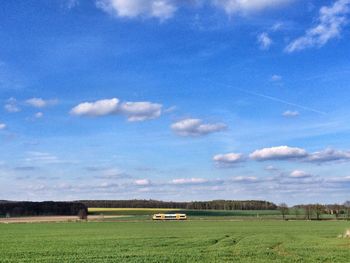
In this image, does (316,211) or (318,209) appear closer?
(316,211)

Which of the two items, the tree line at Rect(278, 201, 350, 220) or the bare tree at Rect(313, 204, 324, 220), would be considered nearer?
the bare tree at Rect(313, 204, 324, 220)

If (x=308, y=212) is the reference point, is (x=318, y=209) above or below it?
above

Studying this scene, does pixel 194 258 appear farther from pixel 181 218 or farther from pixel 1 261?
pixel 181 218

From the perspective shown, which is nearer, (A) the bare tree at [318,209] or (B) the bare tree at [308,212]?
(A) the bare tree at [318,209]

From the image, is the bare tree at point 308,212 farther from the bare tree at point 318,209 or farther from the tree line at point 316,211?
the bare tree at point 318,209

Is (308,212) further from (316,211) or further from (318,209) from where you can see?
(318,209)

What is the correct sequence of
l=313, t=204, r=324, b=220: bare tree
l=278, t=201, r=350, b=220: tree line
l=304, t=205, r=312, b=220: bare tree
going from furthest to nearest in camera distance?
1. l=278, t=201, r=350, b=220: tree line
2. l=304, t=205, r=312, b=220: bare tree
3. l=313, t=204, r=324, b=220: bare tree

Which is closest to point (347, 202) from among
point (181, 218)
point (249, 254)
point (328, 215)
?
point (328, 215)

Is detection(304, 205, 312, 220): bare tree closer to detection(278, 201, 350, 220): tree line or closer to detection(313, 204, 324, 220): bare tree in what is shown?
detection(278, 201, 350, 220): tree line

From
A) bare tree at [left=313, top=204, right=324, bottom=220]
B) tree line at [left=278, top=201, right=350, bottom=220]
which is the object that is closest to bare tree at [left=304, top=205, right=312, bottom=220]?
tree line at [left=278, top=201, right=350, bottom=220]

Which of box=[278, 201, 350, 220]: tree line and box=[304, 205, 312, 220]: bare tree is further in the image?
box=[278, 201, 350, 220]: tree line

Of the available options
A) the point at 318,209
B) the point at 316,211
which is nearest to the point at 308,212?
the point at 316,211

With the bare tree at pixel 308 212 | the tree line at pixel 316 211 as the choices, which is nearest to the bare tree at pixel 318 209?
the tree line at pixel 316 211

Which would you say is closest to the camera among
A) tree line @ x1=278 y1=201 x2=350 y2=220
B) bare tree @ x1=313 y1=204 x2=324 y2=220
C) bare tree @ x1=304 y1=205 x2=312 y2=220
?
bare tree @ x1=313 y1=204 x2=324 y2=220
